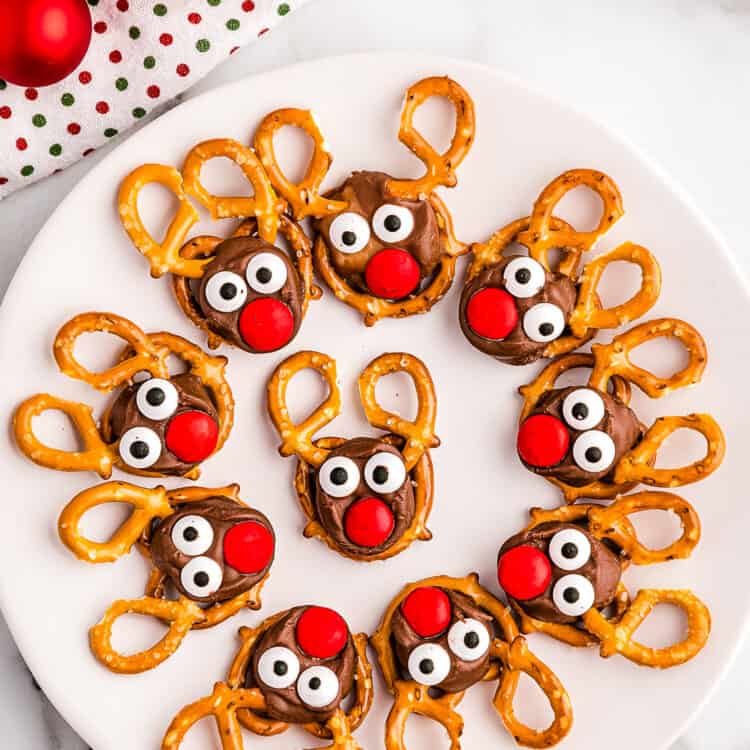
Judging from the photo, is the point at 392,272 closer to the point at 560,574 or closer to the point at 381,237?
the point at 381,237

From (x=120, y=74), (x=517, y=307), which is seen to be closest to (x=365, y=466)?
(x=517, y=307)

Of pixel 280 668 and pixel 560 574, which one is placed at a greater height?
pixel 560 574

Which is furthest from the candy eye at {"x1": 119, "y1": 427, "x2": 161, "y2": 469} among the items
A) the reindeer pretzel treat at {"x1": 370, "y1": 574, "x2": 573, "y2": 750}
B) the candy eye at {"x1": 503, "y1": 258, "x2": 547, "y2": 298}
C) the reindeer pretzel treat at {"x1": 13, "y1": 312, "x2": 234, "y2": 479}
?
the candy eye at {"x1": 503, "y1": 258, "x2": 547, "y2": 298}

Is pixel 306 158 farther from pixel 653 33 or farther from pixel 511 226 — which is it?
pixel 653 33

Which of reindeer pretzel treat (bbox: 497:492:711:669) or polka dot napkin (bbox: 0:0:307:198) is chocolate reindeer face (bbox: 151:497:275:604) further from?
polka dot napkin (bbox: 0:0:307:198)

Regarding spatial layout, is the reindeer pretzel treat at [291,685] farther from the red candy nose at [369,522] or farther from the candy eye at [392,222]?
the candy eye at [392,222]

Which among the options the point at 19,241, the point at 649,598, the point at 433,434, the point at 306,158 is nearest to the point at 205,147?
the point at 306,158
